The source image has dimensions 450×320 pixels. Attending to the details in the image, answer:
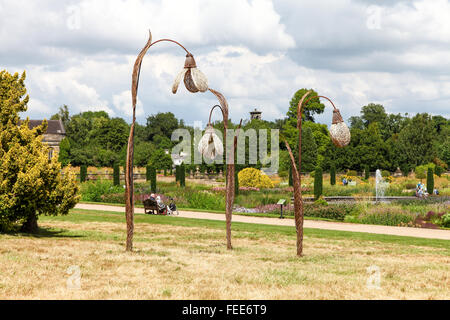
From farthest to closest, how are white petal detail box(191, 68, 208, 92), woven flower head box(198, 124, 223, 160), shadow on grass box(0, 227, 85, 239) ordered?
shadow on grass box(0, 227, 85, 239) → woven flower head box(198, 124, 223, 160) → white petal detail box(191, 68, 208, 92)

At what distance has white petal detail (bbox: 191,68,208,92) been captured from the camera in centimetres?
962

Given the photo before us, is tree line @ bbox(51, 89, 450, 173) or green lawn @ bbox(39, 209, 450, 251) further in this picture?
tree line @ bbox(51, 89, 450, 173)

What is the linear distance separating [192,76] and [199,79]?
0.14 metres

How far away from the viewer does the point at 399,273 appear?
842 centimetres

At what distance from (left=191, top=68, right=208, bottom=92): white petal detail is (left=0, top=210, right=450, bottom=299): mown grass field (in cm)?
323

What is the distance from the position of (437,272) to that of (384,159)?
47289 mm

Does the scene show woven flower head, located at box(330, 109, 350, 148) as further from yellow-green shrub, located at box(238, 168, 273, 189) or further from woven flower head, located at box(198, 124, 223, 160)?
yellow-green shrub, located at box(238, 168, 273, 189)

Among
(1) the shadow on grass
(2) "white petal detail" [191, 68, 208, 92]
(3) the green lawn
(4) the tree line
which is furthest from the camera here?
(4) the tree line

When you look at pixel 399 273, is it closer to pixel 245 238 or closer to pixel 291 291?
pixel 291 291

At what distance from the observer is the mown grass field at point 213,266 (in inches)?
263

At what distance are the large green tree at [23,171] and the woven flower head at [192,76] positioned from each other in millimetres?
3969

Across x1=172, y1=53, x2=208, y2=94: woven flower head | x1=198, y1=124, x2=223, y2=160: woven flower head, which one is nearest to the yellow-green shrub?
x1=198, y1=124, x2=223, y2=160: woven flower head

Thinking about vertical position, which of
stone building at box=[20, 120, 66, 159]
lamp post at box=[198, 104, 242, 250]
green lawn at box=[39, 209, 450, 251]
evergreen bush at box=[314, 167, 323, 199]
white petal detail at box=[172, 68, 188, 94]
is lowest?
green lawn at box=[39, 209, 450, 251]
